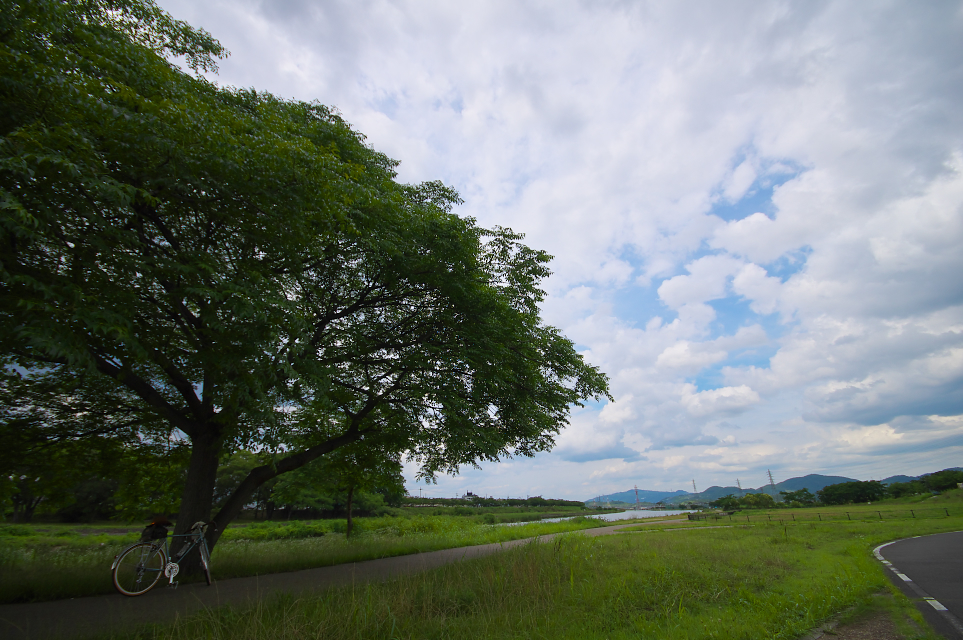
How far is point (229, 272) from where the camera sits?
6.73 m

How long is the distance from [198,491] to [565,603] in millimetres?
7760

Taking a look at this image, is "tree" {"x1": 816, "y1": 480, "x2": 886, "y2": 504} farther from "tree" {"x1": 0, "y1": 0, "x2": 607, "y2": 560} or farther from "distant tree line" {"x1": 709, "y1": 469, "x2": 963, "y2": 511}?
"tree" {"x1": 0, "y1": 0, "x2": 607, "y2": 560}

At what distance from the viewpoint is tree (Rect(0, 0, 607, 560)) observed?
5.00 m

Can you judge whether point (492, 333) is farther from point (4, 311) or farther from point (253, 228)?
point (4, 311)

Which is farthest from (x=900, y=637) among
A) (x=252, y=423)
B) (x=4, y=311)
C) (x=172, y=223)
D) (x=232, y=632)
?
(x=172, y=223)

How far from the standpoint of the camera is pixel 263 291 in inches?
255

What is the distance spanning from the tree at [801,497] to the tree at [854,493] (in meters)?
3.86

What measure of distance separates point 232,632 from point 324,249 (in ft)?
21.3

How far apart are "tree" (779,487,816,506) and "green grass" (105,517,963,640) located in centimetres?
8726

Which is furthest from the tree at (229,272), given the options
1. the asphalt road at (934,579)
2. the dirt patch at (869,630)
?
the asphalt road at (934,579)

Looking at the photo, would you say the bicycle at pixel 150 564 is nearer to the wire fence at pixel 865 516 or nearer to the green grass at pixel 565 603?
the green grass at pixel 565 603

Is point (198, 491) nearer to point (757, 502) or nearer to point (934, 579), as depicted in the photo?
point (934, 579)

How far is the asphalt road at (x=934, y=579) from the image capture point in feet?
19.0

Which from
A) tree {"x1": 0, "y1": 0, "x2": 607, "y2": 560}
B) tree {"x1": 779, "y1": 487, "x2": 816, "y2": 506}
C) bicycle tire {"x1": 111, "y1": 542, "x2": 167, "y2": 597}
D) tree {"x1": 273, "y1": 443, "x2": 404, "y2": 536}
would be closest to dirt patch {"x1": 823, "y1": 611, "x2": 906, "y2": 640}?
tree {"x1": 0, "y1": 0, "x2": 607, "y2": 560}
